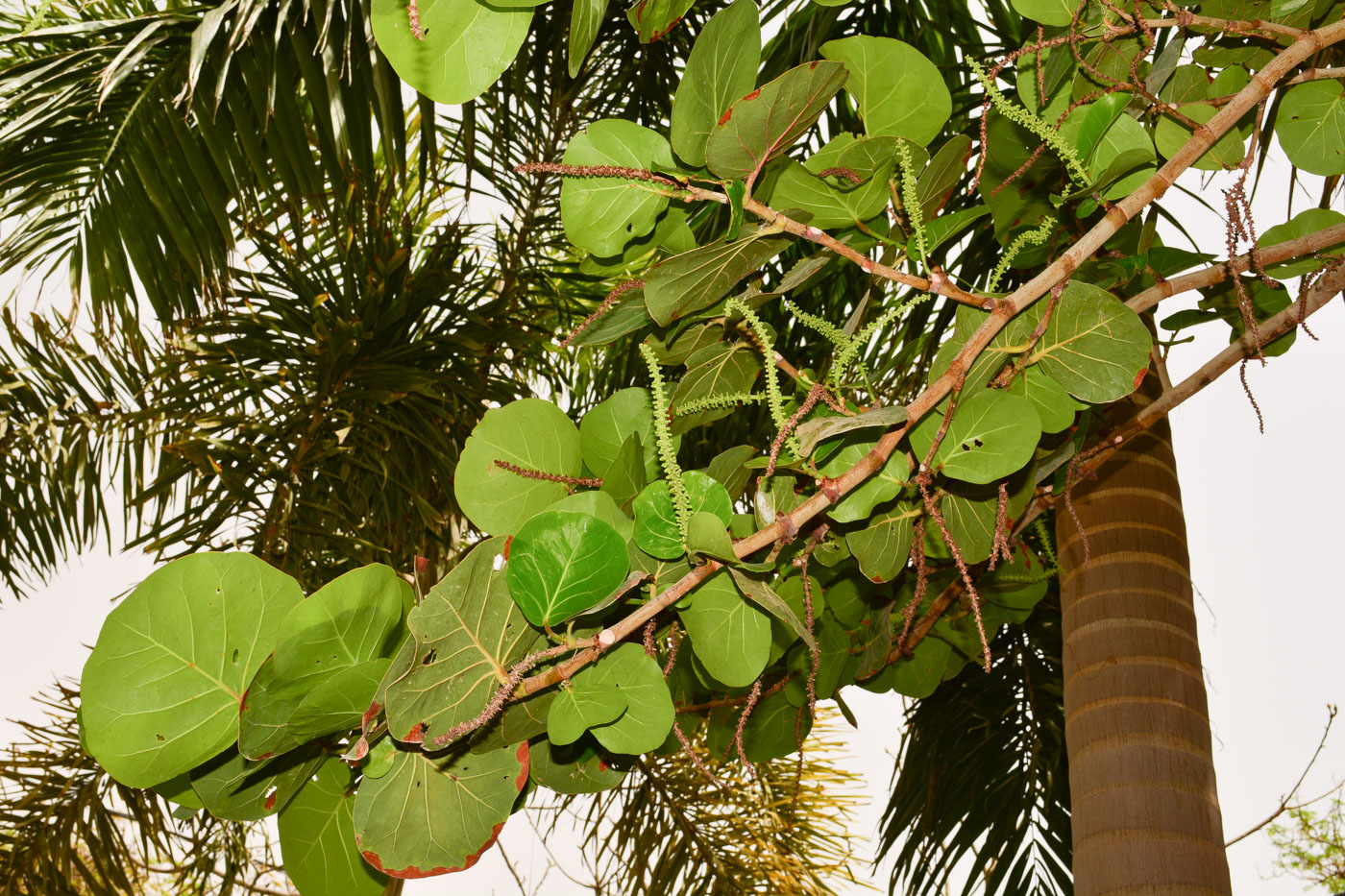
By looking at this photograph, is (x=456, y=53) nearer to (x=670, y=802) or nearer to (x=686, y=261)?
(x=686, y=261)

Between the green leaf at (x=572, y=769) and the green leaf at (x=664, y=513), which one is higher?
the green leaf at (x=664, y=513)

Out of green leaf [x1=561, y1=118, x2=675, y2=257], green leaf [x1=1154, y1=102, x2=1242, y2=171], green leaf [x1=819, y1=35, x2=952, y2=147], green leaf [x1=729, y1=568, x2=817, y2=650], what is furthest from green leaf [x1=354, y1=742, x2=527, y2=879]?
green leaf [x1=1154, y1=102, x2=1242, y2=171]

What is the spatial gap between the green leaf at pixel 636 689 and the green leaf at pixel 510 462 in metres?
0.10

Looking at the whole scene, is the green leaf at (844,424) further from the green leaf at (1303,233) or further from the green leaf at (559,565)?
the green leaf at (1303,233)

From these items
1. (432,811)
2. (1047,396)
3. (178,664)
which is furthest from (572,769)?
(1047,396)

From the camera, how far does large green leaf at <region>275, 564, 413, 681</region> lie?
1.25 feet

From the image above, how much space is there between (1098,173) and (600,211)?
26 cm

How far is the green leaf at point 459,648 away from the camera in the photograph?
1.24 ft

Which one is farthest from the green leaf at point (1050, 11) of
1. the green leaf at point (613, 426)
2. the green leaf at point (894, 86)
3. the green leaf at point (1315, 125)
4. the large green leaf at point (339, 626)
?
the large green leaf at point (339, 626)

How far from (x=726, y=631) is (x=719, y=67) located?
0.25m

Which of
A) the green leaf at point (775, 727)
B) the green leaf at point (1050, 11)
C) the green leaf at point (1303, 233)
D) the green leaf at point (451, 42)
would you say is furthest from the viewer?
the green leaf at point (775, 727)

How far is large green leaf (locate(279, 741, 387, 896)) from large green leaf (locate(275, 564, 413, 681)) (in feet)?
0.28

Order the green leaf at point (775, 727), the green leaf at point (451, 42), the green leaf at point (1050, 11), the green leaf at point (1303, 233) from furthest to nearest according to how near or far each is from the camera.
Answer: the green leaf at point (775, 727) < the green leaf at point (1303, 233) < the green leaf at point (1050, 11) < the green leaf at point (451, 42)

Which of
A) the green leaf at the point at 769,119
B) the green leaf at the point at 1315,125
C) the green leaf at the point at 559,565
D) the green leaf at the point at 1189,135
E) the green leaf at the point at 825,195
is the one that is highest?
the green leaf at the point at 1315,125
